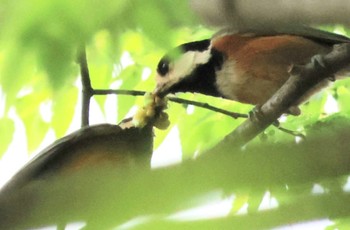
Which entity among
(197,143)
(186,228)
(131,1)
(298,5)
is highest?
(197,143)

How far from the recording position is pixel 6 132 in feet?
2.42

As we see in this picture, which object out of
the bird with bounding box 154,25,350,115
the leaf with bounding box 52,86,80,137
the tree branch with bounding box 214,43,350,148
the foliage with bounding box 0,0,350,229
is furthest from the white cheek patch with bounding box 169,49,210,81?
the foliage with bounding box 0,0,350,229

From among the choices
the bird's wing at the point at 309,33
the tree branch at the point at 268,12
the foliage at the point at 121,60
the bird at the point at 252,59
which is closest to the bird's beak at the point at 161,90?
the bird at the point at 252,59

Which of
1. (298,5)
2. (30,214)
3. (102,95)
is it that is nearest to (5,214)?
(30,214)

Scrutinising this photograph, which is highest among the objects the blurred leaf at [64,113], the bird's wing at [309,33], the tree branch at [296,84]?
the bird's wing at [309,33]

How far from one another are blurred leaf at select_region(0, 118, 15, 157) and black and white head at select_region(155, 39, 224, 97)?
207 mm

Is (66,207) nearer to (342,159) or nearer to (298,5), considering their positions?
(342,159)

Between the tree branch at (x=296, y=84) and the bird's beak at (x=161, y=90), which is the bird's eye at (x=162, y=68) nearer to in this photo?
the bird's beak at (x=161, y=90)

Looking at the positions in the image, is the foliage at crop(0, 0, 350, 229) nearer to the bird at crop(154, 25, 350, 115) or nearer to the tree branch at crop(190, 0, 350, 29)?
the tree branch at crop(190, 0, 350, 29)

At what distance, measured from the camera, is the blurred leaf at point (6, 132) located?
736 mm

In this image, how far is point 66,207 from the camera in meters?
0.13

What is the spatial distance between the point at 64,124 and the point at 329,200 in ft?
2.22

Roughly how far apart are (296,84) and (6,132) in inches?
14.4

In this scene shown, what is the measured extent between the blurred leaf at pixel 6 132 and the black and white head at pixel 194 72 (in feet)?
0.68
